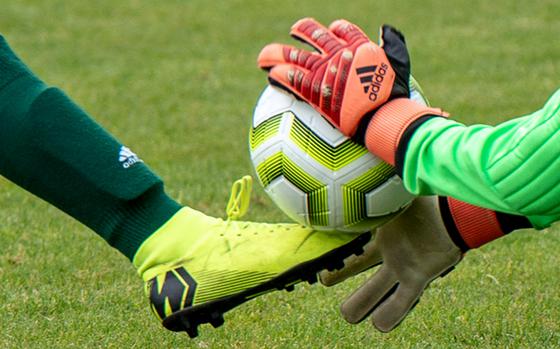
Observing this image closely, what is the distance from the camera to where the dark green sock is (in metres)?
2.85

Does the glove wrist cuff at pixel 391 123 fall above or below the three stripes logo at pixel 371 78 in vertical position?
below

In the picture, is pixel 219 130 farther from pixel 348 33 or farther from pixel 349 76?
pixel 349 76

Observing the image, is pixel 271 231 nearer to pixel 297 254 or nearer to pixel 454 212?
pixel 297 254

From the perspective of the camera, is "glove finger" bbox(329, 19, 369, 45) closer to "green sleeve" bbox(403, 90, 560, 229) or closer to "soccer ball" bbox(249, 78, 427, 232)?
"soccer ball" bbox(249, 78, 427, 232)

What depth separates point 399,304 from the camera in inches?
129

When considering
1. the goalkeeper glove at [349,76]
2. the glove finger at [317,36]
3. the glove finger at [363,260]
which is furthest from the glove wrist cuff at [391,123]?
the glove finger at [363,260]

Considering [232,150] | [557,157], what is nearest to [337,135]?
[557,157]

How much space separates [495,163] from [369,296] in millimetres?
974

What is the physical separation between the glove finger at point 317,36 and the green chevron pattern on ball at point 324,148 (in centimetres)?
22

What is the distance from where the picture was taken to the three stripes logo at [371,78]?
9.10 feet

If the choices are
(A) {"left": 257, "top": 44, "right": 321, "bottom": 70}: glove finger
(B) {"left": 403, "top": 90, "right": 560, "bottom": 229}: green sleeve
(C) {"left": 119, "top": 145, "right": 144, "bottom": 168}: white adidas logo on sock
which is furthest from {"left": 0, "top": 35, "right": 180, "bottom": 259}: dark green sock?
A: (B) {"left": 403, "top": 90, "right": 560, "bottom": 229}: green sleeve

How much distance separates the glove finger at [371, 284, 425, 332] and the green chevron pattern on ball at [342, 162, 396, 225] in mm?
369

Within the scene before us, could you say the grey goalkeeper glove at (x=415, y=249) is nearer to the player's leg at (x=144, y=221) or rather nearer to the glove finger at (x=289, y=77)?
the player's leg at (x=144, y=221)

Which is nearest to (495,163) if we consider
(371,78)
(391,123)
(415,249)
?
(391,123)
